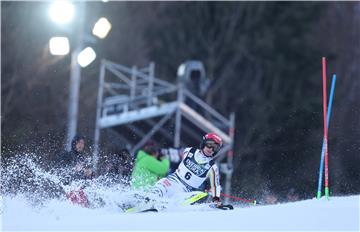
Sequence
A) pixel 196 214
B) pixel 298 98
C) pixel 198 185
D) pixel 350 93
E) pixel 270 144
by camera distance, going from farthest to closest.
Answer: pixel 298 98 < pixel 350 93 < pixel 270 144 < pixel 198 185 < pixel 196 214

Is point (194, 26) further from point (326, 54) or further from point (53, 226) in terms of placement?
point (53, 226)

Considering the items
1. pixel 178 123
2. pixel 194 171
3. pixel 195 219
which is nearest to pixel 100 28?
pixel 178 123

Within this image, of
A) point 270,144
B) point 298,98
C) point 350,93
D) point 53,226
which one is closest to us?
point 53,226

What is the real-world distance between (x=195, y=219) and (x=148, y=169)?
10.0ft

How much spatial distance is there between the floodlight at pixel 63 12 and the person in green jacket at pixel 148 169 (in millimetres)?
5080

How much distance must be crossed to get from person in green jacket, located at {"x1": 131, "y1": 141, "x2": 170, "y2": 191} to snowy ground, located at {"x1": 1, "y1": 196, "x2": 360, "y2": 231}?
1528 millimetres

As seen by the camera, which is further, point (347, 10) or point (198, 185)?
point (347, 10)

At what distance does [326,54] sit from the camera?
112 ft

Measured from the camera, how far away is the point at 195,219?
8844mm

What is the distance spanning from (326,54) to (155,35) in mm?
7144

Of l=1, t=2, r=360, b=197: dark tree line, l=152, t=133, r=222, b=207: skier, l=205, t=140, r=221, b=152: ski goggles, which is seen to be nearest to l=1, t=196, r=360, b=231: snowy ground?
l=152, t=133, r=222, b=207: skier

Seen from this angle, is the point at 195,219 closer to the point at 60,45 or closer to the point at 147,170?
the point at 147,170

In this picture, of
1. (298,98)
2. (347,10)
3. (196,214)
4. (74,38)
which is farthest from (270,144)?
(347,10)

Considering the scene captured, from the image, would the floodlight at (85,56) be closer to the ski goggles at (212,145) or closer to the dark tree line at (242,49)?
the dark tree line at (242,49)
